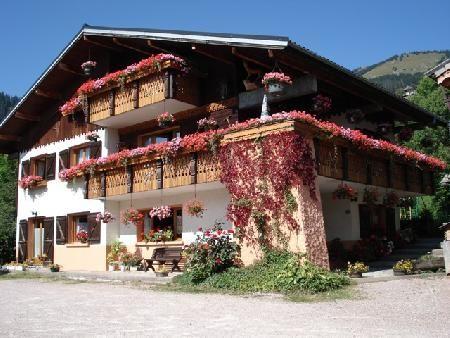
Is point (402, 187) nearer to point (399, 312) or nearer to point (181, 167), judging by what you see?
point (181, 167)

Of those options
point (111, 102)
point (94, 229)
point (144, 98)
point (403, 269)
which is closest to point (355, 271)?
Answer: point (403, 269)

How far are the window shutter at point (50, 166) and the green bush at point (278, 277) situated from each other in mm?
12144

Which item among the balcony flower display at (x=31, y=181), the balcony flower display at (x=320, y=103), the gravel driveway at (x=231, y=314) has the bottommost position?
the gravel driveway at (x=231, y=314)

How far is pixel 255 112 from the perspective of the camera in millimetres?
15672

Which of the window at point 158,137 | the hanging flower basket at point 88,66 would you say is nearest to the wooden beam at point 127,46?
the hanging flower basket at point 88,66

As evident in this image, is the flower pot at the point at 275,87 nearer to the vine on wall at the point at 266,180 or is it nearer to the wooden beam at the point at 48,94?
the vine on wall at the point at 266,180

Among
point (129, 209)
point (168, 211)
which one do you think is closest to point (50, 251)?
point (129, 209)

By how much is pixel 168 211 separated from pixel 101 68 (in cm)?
737

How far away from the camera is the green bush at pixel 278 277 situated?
415 inches

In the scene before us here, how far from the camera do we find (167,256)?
53.6 feet

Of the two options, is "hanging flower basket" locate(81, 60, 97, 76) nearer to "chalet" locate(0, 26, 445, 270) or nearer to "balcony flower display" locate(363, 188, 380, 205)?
"chalet" locate(0, 26, 445, 270)

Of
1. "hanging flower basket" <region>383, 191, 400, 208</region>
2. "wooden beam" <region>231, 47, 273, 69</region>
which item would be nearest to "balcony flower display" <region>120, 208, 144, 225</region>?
"wooden beam" <region>231, 47, 273, 69</region>

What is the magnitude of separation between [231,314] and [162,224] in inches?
398

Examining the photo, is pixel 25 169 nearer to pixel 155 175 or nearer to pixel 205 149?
pixel 155 175
